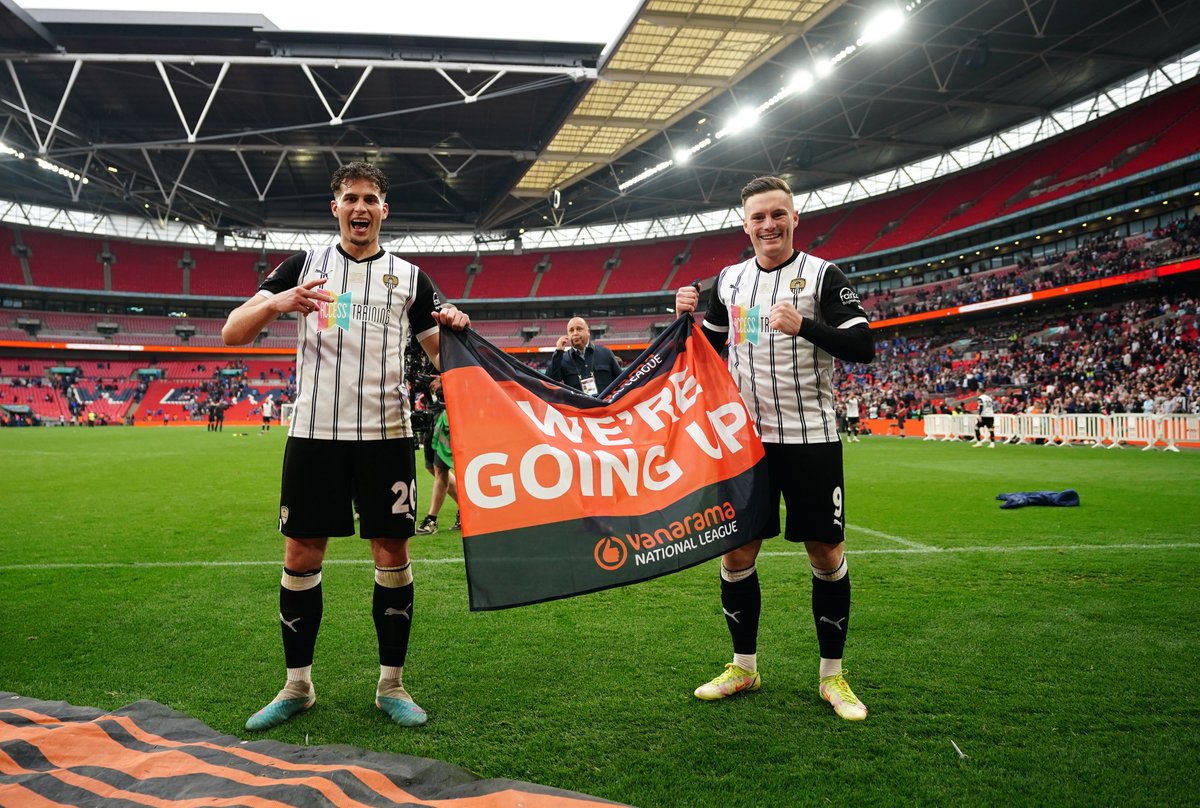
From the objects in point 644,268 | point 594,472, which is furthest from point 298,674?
point 644,268

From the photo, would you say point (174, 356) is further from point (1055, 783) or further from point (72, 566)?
point (1055, 783)

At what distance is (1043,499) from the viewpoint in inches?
324

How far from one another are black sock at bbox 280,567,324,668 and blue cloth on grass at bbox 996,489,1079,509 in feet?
25.6

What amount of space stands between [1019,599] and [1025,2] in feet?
83.5

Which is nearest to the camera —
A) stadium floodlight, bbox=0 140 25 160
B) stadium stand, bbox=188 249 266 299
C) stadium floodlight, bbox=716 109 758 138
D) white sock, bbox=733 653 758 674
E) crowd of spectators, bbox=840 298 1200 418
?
white sock, bbox=733 653 758 674

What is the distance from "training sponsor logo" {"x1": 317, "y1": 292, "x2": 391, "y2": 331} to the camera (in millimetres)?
2945

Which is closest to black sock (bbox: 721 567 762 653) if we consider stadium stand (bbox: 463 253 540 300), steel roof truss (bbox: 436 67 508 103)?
steel roof truss (bbox: 436 67 508 103)

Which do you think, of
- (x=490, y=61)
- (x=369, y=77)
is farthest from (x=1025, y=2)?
(x=369, y=77)

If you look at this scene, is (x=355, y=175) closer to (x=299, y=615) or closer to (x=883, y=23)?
(x=299, y=615)

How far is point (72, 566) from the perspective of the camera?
5379mm

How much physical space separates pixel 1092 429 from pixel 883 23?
13.4m

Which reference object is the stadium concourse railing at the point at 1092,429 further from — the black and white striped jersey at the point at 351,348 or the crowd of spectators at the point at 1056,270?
the black and white striped jersey at the point at 351,348

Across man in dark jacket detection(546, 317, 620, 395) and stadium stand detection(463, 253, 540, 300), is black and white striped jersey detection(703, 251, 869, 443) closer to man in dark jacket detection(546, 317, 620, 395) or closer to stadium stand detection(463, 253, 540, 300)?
man in dark jacket detection(546, 317, 620, 395)

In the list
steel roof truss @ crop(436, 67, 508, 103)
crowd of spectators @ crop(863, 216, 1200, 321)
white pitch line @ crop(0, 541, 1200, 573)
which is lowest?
white pitch line @ crop(0, 541, 1200, 573)
